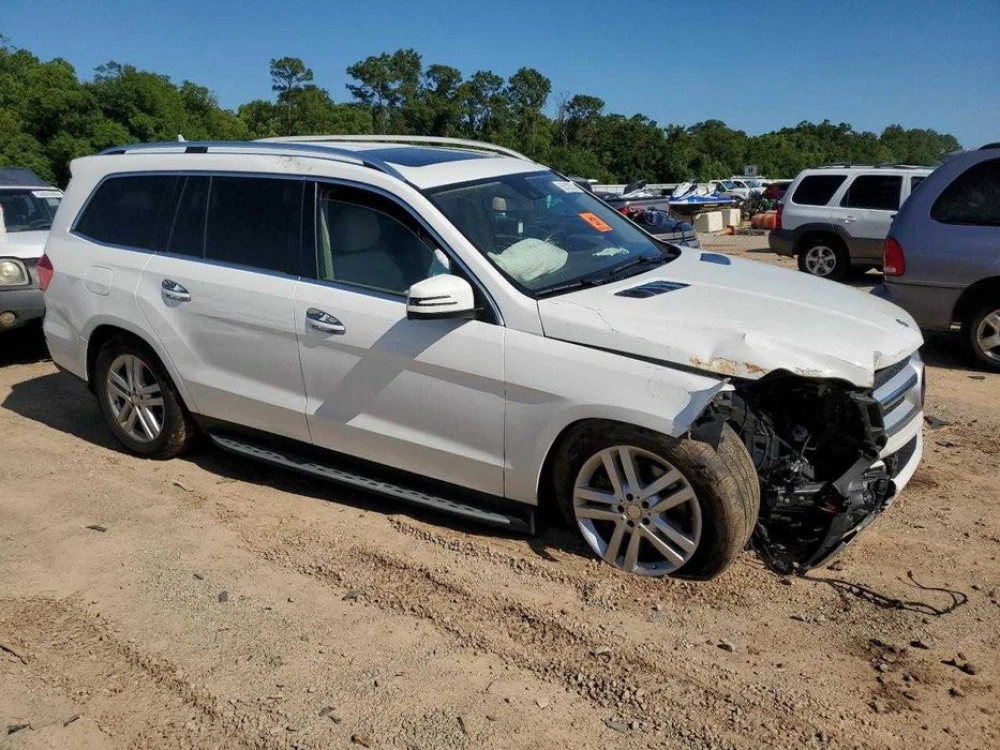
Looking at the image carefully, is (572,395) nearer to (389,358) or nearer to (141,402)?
(389,358)

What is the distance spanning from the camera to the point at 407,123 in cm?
6469

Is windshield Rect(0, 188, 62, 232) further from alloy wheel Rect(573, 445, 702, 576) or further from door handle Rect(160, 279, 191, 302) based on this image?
alloy wheel Rect(573, 445, 702, 576)

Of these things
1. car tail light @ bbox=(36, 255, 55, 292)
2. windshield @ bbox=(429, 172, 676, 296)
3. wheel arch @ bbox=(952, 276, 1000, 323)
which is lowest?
wheel arch @ bbox=(952, 276, 1000, 323)

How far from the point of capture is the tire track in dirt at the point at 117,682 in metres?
3.08

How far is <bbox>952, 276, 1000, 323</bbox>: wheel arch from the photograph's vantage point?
729 cm

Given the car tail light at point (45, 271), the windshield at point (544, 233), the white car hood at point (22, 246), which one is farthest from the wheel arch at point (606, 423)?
the white car hood at point (22, 246)

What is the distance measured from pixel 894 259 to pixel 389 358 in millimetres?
5077

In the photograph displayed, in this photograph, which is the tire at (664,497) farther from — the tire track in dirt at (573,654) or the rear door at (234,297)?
the rear door at (234,297)

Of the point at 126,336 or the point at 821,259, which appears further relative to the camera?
the point at 821,259

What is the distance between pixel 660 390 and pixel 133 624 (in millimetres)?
2369

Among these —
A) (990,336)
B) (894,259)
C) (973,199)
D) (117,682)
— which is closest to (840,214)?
(973,199)

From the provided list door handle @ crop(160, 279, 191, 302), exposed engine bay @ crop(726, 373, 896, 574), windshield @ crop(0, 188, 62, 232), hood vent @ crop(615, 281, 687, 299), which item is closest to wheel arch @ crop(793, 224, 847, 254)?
windshield @ crop(0, 188, 62, 232)

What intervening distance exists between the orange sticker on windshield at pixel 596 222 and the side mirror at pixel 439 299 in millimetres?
1202

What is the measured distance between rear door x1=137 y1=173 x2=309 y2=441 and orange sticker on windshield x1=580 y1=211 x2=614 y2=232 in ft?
5.01
